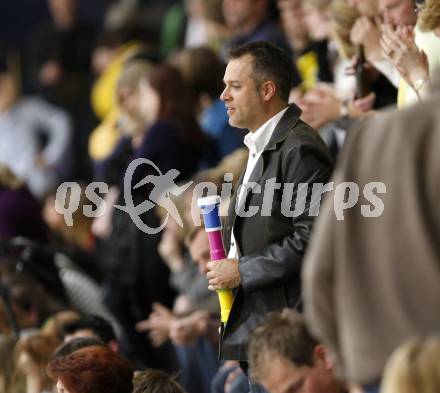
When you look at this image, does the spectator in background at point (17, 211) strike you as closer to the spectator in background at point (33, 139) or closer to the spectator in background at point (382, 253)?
the spectator in background at point (33, 139)

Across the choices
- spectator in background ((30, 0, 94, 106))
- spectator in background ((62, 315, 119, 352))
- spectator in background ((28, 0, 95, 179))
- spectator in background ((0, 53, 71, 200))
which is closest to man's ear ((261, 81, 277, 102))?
spectator in background ((62, 315, 119, 352))

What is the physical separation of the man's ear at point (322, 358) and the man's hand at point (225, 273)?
0.70 m

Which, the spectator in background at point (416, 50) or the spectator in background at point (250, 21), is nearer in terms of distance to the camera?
the spectator in background at point (416, 50)

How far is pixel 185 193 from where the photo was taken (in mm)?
7363

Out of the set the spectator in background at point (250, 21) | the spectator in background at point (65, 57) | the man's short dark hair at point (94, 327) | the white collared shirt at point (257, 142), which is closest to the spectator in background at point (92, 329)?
the man's short dark hair at point (94, 327)

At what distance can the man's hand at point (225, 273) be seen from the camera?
5219mm

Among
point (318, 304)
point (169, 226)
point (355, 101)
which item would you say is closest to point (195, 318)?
point (169, 226)

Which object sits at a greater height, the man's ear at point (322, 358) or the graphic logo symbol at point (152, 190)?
the graphic logo symbol at point (152, 190)

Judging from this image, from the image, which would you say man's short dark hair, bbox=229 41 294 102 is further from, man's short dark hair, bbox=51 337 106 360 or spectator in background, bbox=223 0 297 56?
spectator in background, bbox=223 0 297 56

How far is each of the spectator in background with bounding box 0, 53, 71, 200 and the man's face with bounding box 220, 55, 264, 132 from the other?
17.1ft

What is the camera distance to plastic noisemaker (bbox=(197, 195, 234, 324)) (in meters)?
5.29

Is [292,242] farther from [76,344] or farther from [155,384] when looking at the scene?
[76,344]

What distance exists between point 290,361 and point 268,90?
128 cm

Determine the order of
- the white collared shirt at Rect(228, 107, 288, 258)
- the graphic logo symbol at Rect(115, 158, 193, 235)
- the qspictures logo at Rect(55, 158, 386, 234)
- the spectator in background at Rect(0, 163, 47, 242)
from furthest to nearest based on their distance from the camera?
the spectator in background at Rect(0, 163, 47, 242) → the graphic logo symbol at Rect(115, 158, 193, 235) → the white collared shirt at Rect(228, 107, 288, 258) → the qspictures logo at Rect(55, 158, 386, 234)
